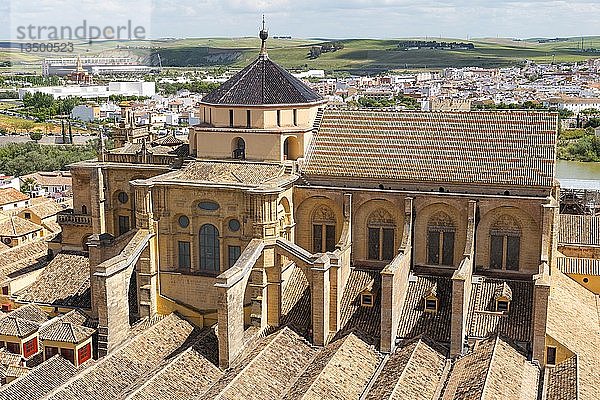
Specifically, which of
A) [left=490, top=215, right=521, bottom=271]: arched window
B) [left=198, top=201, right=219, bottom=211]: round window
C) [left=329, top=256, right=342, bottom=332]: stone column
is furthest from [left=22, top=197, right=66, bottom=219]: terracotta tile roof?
[left=490, top=215, right=521, bottom=271]: arched window

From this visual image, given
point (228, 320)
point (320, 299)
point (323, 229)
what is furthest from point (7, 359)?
point (323, 229)

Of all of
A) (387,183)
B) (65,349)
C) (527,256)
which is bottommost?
(65,349)

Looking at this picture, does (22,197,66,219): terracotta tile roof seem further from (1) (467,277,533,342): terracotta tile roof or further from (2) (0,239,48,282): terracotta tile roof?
(1) (467,277,533,342): terracotta tile roof

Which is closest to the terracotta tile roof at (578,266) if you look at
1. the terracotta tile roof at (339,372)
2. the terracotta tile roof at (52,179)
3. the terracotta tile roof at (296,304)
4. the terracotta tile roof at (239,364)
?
the terracotta tile roof at (339,372)

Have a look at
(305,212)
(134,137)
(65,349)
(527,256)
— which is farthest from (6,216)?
(527,256)

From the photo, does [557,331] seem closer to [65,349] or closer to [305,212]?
[305,212]

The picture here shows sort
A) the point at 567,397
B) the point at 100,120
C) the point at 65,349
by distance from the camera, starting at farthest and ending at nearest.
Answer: the point at 100,120, the point at 65,349, the point at 567,397

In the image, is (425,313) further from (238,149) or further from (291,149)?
(238,149)
